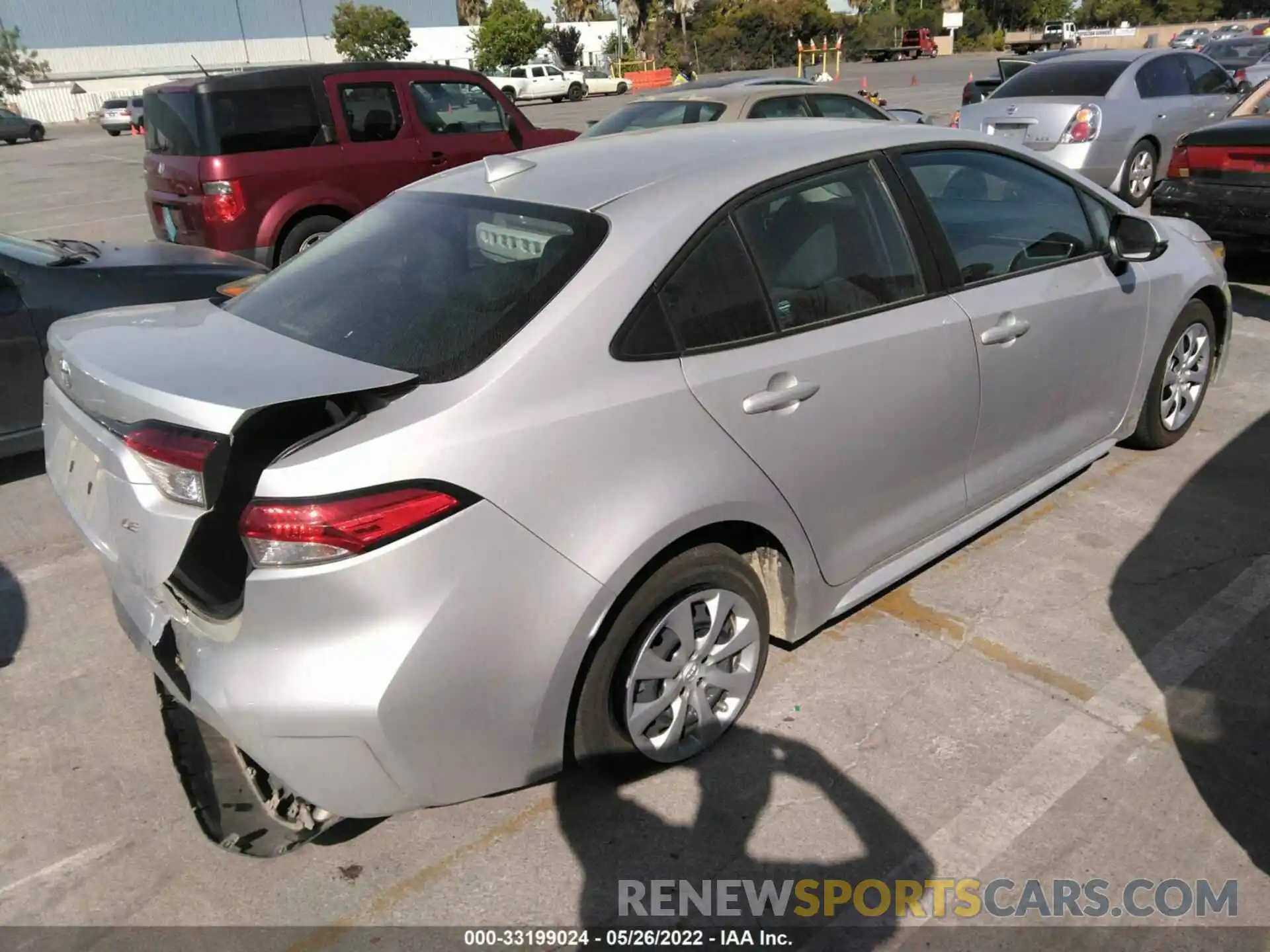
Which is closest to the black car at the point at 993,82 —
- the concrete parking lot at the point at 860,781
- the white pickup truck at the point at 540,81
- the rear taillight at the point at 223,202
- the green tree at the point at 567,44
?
the rear taillight at the point at 223,202

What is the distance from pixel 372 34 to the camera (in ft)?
175

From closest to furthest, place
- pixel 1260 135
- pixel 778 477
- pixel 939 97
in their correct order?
1. pixel 778 477
2. pixel 1260 135
3. pixel 939 97

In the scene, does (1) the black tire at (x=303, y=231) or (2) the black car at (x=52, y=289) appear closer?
(2) the black car at (x=52, y=289)

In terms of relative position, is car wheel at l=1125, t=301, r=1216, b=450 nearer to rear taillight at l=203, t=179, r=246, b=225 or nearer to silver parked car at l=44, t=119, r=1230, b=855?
silver parked car at l=44, t=119, r=1230, b=855

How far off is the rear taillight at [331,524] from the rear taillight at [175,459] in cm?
16

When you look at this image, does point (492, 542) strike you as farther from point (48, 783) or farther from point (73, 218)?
point (73, 218)

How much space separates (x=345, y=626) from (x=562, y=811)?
979 mm

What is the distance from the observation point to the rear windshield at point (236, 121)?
8117mm

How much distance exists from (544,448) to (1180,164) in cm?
729

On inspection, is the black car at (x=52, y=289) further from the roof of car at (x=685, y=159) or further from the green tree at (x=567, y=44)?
the green tree at (x=567, y=44)

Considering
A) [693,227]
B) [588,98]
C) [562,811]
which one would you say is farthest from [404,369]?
[588,98]

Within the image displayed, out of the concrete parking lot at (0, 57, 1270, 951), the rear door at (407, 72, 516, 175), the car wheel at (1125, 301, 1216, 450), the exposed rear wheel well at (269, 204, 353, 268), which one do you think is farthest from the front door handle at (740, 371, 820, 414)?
the rear door at (407, 72, 516, 175)

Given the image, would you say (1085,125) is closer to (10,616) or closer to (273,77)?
(273,77)

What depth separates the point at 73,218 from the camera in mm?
15242
